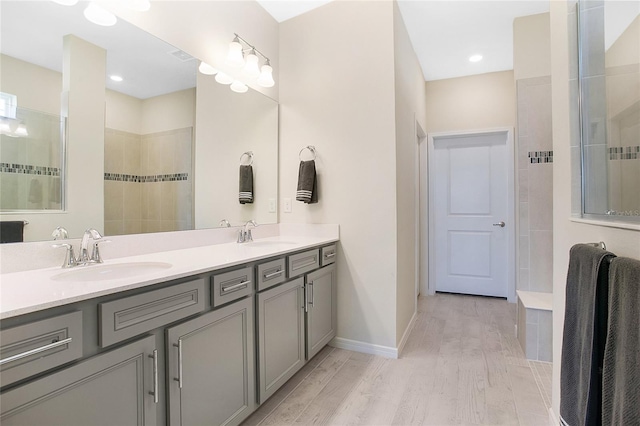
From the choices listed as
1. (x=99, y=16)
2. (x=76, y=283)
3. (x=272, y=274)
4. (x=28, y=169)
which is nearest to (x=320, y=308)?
(x=272, y=274)

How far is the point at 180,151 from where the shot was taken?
6.10 feet

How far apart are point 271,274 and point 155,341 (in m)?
0.69

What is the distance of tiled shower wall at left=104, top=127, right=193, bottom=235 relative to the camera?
60.4 inches

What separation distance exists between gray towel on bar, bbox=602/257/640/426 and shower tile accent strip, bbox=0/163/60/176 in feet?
6.41

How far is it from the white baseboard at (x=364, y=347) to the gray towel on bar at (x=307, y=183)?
1.14 metres

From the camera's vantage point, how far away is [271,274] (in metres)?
1.68

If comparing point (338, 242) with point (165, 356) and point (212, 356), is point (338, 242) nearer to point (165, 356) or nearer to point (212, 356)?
point (212, 356)

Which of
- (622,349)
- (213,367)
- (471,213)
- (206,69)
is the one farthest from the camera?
(471,213)

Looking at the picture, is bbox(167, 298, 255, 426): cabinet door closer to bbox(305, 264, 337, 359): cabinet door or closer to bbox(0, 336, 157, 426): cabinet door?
bbox(0, 336, 157, 426): cabinet door

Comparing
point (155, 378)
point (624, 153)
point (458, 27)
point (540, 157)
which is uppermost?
point (458, 27)

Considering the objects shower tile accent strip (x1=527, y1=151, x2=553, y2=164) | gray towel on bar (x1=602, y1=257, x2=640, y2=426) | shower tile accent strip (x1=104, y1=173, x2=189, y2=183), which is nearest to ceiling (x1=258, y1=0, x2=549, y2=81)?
shower tile accent strip (x1=527, y1=151, x2=553, y2=164)

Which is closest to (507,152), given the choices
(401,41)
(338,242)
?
(401,41)

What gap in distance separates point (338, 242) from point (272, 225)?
1.92 feet

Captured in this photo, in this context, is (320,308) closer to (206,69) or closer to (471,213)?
(206,69)
